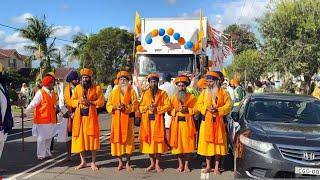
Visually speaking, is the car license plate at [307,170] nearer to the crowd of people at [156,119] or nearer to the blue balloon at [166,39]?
the crowd of people at [156,119]

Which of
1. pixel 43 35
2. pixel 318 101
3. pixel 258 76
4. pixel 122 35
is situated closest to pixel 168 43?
pixel 318 101

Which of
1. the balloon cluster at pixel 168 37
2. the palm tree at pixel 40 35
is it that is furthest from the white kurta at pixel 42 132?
the palm tree at pixel 40 35

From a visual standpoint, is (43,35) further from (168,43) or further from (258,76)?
(168,43)

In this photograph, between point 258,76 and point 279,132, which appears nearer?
point 279,132

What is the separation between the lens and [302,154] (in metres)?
Result: 7.07

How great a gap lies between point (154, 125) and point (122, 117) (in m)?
0.63

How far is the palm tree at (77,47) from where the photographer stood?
196ft

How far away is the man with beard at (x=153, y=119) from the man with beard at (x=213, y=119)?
0.73m

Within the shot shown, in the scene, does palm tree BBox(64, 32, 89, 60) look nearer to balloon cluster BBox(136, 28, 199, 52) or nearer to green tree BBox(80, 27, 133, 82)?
green tree BBox(80, 27, 133, 82)

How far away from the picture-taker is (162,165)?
10172 mm

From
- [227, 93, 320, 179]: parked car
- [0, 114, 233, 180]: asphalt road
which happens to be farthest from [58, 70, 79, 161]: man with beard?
[227, 93, 320, 179]: parked car

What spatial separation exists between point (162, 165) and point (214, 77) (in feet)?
7.30

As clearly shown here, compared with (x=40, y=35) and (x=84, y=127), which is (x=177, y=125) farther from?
(x=40, y=35)

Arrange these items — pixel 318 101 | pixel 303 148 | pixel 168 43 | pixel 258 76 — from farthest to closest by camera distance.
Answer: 1. pixel 258 76
2. pixel 168 43
3. pixel 318 101
4. pixel 303 148
